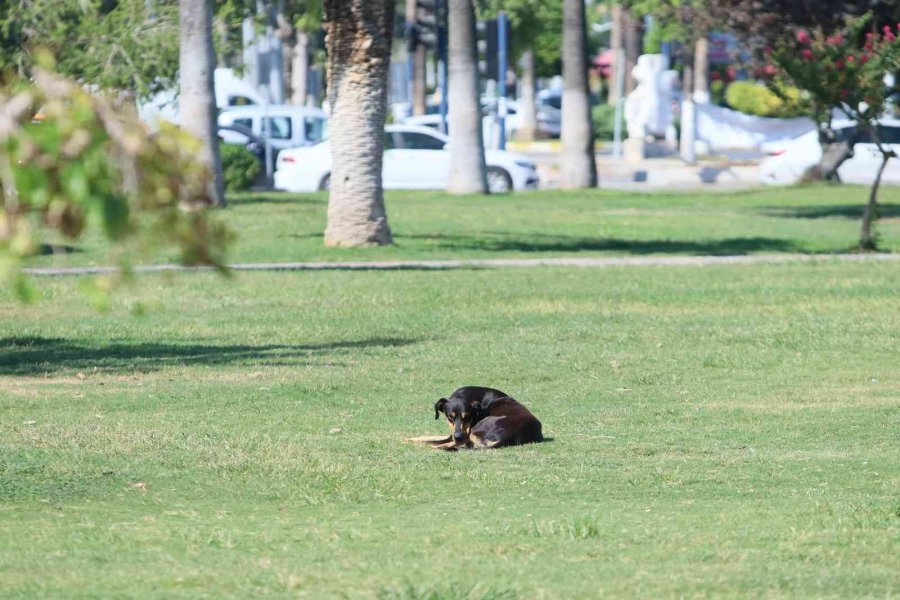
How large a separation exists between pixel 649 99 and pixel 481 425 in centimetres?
4258

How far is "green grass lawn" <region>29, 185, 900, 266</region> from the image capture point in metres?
22.1

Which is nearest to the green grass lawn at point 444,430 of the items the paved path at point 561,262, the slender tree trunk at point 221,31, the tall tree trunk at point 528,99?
the paved path at point 561,262

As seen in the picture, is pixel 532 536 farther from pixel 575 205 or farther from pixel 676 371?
pixel 575 205

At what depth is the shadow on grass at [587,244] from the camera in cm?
2292

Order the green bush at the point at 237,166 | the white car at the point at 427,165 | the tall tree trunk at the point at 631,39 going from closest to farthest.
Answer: the green bush at the point at 237,166, the white car at the point at 427,165, the tall tree trunk at the point at 631,39

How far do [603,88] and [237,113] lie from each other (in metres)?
55.8

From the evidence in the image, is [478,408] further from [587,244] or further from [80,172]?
[587,244]

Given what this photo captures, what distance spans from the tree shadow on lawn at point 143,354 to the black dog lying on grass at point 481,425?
3.53 metres

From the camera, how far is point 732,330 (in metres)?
15.1

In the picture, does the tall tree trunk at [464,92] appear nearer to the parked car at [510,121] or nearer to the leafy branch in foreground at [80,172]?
the parked car at [510,121]

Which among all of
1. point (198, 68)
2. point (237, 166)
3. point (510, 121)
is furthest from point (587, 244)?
point (510, 121)

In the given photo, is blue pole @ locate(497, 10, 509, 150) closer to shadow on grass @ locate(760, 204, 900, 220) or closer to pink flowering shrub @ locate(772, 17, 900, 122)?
shadow on grass @ locate(760, 204, 900, 220)

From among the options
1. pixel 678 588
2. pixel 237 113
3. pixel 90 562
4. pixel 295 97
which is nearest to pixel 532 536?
pixel 678 588

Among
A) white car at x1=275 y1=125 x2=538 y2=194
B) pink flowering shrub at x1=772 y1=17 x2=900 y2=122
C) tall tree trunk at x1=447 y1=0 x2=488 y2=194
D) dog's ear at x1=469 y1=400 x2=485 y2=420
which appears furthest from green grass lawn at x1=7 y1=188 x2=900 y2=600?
white car at x1=275 y1=125 x2=538 y2=194
